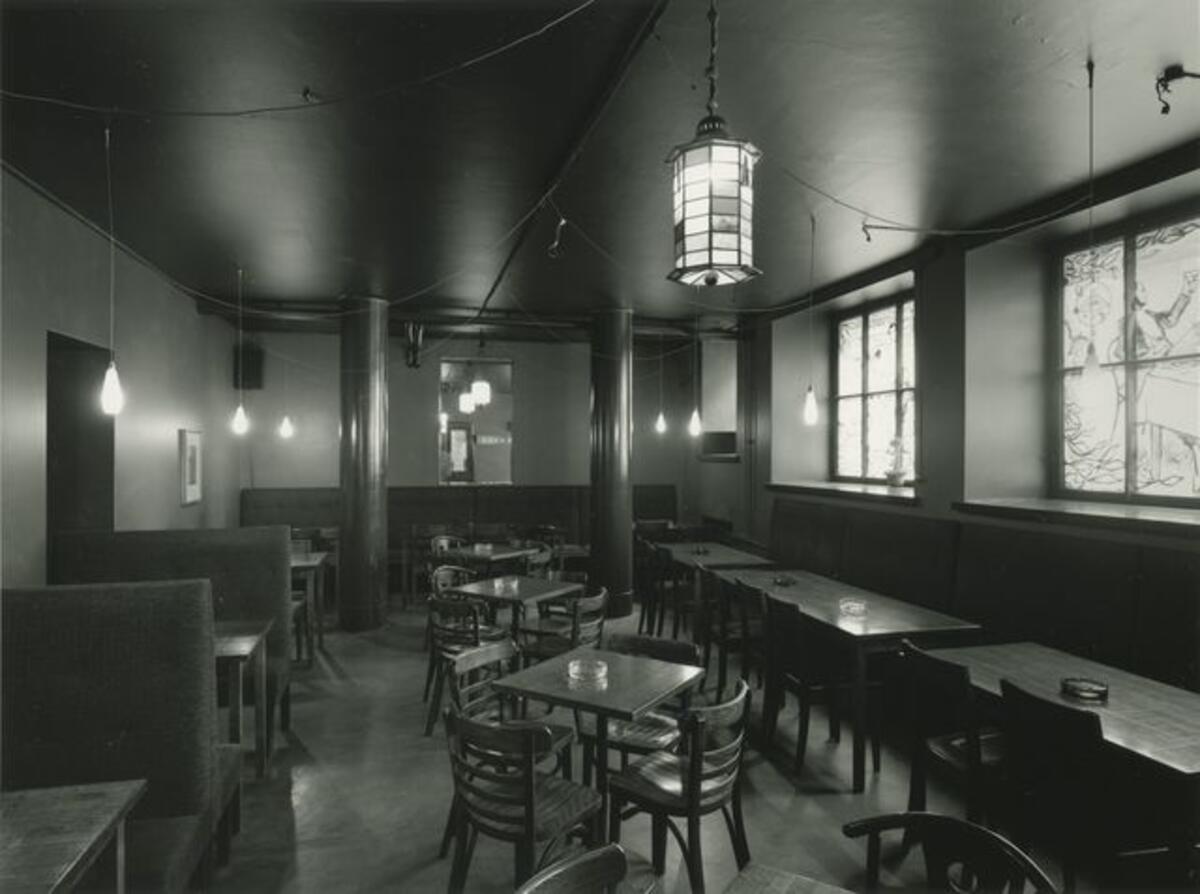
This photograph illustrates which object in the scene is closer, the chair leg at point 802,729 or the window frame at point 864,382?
the chair leg at point 802,729

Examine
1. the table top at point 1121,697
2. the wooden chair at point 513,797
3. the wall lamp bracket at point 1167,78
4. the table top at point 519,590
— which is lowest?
the wooden chair at point 513,797

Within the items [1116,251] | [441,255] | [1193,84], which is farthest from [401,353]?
[1193,84]

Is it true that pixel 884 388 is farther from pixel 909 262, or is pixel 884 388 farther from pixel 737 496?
pixel 737 496

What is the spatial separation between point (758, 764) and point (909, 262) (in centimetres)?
425

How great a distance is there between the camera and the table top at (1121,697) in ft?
8.00

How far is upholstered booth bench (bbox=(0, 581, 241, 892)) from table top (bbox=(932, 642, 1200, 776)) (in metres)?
3.13

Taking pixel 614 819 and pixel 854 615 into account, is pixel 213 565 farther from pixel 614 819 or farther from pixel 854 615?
pixel 854 615

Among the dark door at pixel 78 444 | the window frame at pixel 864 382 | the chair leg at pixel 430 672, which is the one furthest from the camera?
the window frame at pixel 864 382

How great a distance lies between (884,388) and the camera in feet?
23.9

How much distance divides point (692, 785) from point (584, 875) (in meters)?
1.22

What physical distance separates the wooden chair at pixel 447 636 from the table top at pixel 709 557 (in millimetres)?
2104

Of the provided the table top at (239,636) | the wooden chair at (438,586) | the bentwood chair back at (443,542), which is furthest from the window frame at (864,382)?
the table top at (239,636)

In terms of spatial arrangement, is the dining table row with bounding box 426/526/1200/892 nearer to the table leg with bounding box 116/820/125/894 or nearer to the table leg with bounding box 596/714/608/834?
the table leg with bounding box 596/714/608/834

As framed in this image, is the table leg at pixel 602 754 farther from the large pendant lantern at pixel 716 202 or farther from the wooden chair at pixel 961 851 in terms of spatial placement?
the large pendant lantern at pixel 716 202
